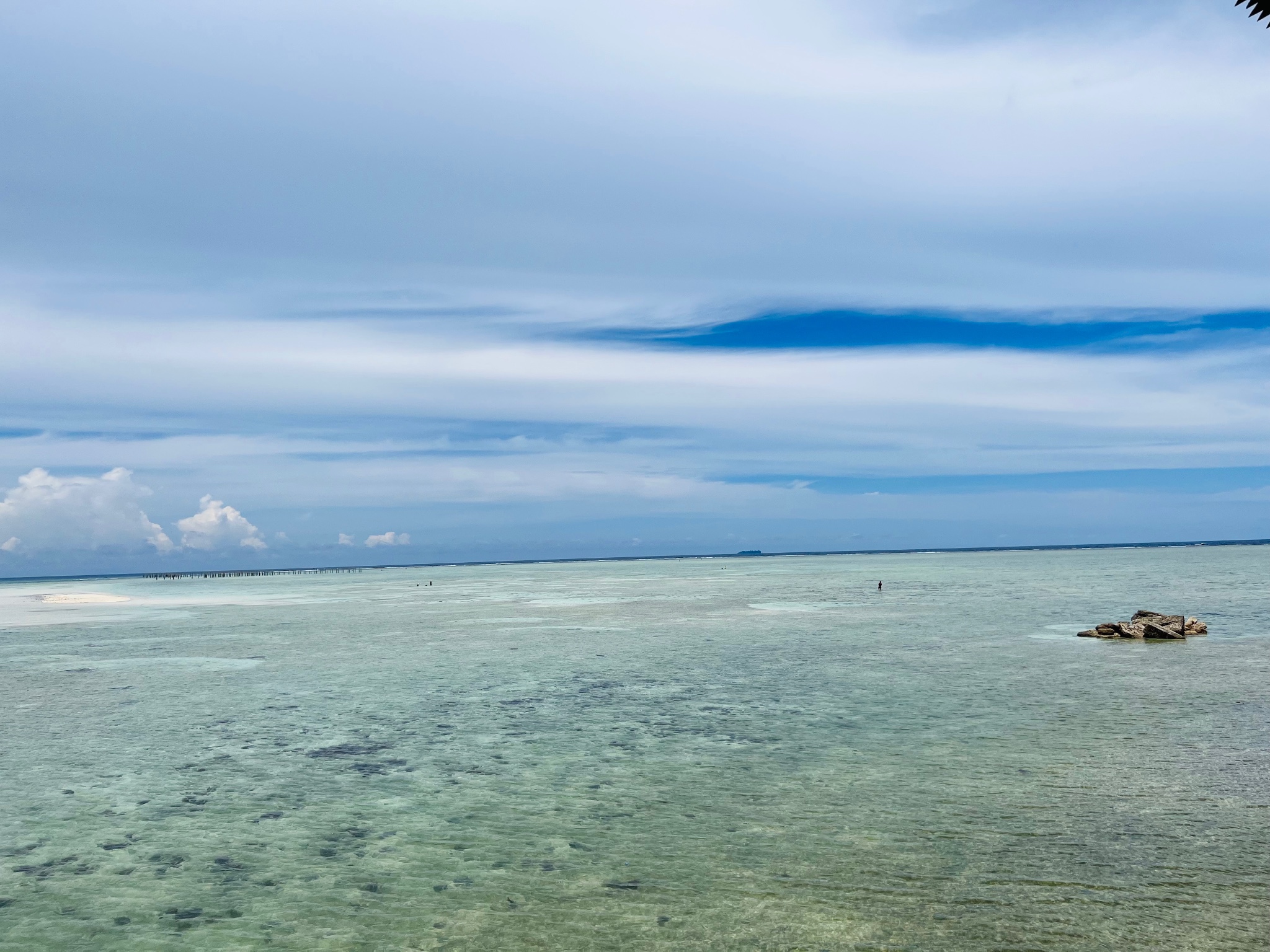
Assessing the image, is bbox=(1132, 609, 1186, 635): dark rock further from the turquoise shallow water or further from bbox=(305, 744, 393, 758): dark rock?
bbox=(305, 744, 393, 758): dark rock

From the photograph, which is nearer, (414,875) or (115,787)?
(414,875)

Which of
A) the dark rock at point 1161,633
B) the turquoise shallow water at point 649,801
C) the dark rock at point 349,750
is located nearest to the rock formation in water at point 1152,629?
the dark rock at point 1161,633

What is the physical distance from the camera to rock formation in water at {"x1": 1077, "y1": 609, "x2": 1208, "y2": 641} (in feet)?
122

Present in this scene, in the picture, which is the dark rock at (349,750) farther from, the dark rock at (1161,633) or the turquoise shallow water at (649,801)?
the dark rock at (1161,633)

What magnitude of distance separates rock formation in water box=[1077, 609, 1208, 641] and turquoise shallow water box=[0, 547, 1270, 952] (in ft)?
7.42

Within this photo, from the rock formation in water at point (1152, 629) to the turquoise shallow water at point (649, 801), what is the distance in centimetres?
226

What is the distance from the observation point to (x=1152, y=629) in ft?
123

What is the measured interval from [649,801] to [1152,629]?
31295 mm

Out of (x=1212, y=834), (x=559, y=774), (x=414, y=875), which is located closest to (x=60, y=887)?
(x=414, y=875)

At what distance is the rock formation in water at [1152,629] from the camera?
37125mm

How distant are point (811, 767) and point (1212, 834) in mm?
6598

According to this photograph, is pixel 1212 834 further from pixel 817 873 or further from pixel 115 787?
pixel 115 787

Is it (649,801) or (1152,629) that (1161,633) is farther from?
(649,801)

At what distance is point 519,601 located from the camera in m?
78.4
